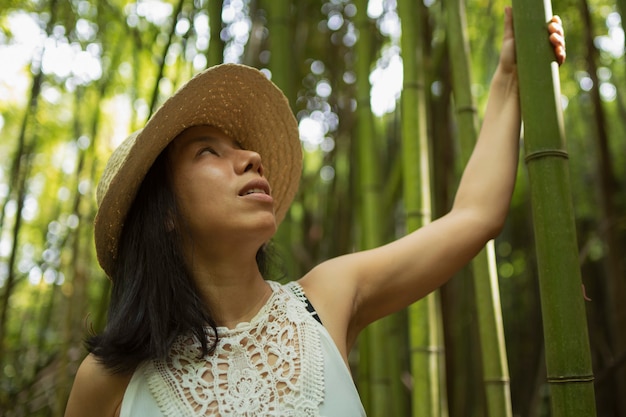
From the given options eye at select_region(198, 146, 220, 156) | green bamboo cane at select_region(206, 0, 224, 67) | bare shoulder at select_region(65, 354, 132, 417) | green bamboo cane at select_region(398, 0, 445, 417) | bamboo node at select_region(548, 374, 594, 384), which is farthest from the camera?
green bamboo cane at select_region(206, 0, 224, 67)

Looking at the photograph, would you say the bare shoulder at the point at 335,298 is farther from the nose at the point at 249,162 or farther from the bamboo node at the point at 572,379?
the bamboo node at the point at 572,379

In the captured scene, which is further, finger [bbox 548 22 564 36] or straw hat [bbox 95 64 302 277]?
straw hat [bbox 95 64 302 277]

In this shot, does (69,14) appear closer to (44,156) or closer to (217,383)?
(217,383)

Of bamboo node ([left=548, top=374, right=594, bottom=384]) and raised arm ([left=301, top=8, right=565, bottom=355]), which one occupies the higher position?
raised arm ([left=301, top=8, right=565, bottom=355])

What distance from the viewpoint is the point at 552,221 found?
0.83 meters

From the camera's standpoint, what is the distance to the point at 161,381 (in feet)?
2.95

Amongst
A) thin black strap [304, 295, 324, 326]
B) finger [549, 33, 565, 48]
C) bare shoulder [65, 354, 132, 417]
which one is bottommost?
bare shoulder [65, 354, 132, 417]

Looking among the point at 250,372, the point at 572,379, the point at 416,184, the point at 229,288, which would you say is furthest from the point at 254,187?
the point at 572,379

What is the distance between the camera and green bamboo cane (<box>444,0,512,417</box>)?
3.66 feet

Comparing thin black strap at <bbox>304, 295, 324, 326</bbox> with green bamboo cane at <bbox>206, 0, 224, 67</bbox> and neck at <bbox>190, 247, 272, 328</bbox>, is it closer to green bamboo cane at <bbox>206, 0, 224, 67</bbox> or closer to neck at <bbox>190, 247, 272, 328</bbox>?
neck at <bbox>190, 247, 272, 328</bbox>

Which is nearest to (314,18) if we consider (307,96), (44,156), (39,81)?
(307,96)

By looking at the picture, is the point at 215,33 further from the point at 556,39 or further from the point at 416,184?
the point at 556,39

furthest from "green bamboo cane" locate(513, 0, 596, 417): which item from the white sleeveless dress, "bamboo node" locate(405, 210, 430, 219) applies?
"bamboo node" locate(405, 210, 430, 219)

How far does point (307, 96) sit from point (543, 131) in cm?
190
